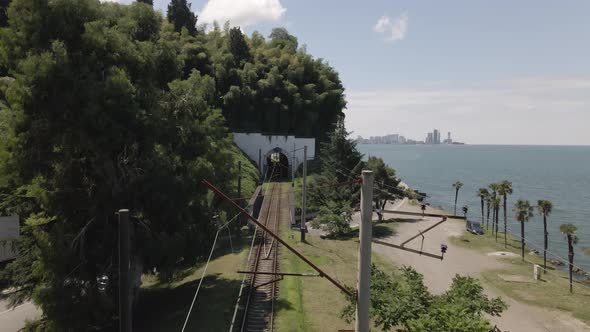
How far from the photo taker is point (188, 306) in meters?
22.7

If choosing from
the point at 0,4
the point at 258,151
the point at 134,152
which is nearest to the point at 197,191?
the point at 134,152

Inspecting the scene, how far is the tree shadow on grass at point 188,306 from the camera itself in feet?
66.5

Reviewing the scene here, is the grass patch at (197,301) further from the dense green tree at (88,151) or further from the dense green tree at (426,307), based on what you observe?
the dense green tree at (426,307)

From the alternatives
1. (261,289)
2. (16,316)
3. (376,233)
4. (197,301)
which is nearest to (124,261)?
(197,301)

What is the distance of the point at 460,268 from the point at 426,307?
19.7 meters

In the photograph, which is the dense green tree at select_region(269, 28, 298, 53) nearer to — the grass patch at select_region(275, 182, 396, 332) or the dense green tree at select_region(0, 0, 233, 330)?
the grass patch at select_region(275, 182, 396, 332)

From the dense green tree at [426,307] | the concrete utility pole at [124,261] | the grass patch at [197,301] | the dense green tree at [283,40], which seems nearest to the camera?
the concrete utility pole at [124,261]

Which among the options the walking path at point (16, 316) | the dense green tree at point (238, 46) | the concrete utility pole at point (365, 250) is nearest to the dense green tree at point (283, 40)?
the dense green tree at point (238, 46)

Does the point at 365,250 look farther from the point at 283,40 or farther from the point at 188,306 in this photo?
the point at 283,40

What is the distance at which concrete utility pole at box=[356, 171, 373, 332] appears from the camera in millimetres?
9680

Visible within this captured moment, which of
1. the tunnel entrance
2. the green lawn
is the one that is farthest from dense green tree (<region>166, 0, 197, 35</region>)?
the green lawn

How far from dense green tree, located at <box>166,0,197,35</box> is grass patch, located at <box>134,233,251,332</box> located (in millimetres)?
54815

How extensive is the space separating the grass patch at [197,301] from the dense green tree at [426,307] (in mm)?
7936

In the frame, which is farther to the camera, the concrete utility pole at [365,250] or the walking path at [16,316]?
the walking path at [16,316]
